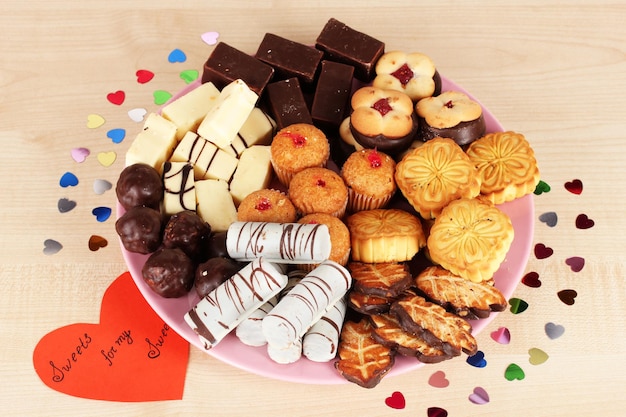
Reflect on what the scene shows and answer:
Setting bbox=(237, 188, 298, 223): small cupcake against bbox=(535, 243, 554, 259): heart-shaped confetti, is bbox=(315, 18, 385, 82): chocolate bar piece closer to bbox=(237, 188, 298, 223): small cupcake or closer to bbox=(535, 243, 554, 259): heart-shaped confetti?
bbox=(237, 188, 298, 223): small cupcake

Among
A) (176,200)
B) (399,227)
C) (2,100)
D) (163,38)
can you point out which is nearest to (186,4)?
(163,38)

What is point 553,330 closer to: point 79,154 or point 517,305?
point 517,305

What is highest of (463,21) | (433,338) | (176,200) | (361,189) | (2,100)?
(463,21)

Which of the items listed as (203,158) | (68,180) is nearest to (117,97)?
(68,180)

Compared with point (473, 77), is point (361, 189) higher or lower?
lower

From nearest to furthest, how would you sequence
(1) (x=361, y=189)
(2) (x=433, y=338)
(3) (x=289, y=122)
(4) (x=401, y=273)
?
(2) (x=433, y=338)
(4) (x=401, y=273)
(1) (x=361, y=189)
(3) (x=289, y=122)

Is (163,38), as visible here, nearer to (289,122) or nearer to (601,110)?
(289,122)
